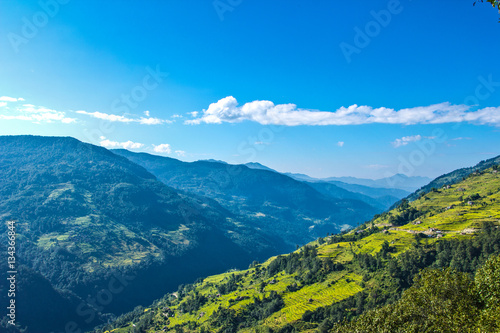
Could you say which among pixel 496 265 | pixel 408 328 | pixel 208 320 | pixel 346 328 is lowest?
pixel 208 320

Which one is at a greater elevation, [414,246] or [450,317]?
[450,317]

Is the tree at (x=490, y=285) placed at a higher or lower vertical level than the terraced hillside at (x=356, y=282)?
higher

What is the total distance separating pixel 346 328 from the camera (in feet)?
163

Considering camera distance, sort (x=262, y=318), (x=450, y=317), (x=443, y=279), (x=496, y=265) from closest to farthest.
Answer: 1. (x=450, y=317)
2. (x=496, y=265)
3. (x=443, y=279)
4. (x=262, y=318)

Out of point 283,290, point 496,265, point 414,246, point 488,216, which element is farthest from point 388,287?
point 496,265

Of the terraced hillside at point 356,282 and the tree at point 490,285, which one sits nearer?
the tree at point 490,285

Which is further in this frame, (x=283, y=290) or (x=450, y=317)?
(x=283, y=290)

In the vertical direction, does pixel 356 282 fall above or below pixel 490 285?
below

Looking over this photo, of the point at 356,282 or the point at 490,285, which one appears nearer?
the point at 490,285

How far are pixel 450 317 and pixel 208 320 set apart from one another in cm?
17089

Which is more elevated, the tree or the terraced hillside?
the tree

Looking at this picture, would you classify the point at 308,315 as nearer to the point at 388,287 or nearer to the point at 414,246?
the point at 388,287

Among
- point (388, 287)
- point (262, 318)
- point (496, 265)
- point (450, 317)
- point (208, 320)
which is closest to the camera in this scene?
point (450, 317)

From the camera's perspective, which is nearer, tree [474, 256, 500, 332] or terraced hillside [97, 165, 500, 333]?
tree [474, 256, 500, 332]
